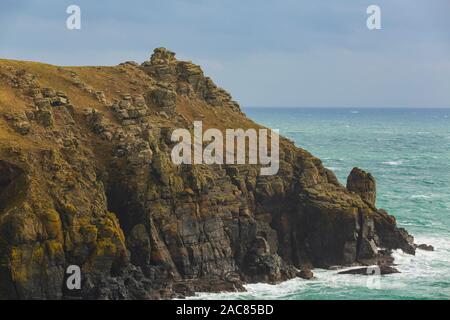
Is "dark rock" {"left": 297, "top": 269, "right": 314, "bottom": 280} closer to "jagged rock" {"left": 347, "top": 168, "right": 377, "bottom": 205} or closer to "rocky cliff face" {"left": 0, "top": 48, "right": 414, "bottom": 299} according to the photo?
"rocky cliff face" {"left": 0, "top": 48, "right": 414, "bottom": 299}

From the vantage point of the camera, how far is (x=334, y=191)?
333ft

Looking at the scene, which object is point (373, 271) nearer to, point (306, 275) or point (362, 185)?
point (306, 275)

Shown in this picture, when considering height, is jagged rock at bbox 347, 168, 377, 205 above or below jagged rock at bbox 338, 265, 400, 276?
above

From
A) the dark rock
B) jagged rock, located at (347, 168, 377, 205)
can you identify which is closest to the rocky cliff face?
jagged rock, located at (347, 168, 377, 205)

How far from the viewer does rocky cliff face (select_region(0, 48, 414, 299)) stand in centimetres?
7738

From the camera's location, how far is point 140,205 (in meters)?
87.4

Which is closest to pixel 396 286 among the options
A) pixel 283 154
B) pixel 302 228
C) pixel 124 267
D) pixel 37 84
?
pixel 302 228

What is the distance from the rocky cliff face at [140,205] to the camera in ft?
254

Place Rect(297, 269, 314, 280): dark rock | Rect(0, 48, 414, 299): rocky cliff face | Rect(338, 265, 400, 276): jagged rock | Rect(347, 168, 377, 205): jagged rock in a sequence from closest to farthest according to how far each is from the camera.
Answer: Rect(0, 48, 414, 299): rocky cliff face → Rect(297, 269, 314, 280): dark rock → Rect(338, 265, 400, 276): jagged rock → Rect(347, 168, 377, 205): jagged rock

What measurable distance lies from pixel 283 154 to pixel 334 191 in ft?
30.0

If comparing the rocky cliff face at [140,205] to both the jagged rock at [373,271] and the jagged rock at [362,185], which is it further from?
the jagged rock at [373,271]

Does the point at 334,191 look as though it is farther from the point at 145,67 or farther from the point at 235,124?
the point at 145,67

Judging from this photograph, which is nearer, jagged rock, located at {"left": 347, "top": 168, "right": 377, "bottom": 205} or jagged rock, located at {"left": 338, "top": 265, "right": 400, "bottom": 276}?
jagged rock, located at {"left": 338, "top": 265, "right": 400, "bottom": 276}

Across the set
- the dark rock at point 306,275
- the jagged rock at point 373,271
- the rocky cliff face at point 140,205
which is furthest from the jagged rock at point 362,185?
the dark rock at point 306,275
